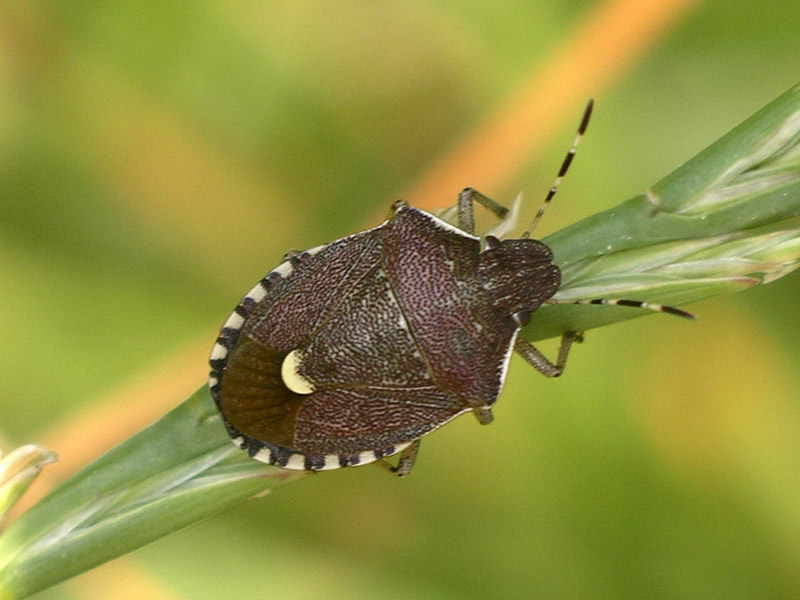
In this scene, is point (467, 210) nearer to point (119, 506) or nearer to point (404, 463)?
point (404, 463)

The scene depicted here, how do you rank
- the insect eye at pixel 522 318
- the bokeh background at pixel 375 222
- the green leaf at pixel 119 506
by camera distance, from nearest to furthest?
1. the green leaf at pixel 119 506
2. the insect eye at pixel 522 318
3. the bokeh background at pixel 375 222

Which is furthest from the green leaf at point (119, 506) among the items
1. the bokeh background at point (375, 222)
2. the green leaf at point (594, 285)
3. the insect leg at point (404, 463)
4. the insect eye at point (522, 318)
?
the bokeh background at point (375, 222)

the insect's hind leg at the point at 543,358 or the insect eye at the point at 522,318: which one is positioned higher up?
the insect eye at the point at 522,318

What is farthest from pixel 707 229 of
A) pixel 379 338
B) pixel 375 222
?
pixel 375 222

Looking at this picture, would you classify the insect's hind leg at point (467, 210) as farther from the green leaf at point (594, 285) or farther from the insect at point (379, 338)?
the green leaf at point (594, 285)

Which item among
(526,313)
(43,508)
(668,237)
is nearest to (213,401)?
(43,508)

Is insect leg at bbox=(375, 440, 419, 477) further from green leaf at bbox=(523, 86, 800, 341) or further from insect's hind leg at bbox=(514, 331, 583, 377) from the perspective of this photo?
green leaf at bbox=(523, 86, 800, 341)
